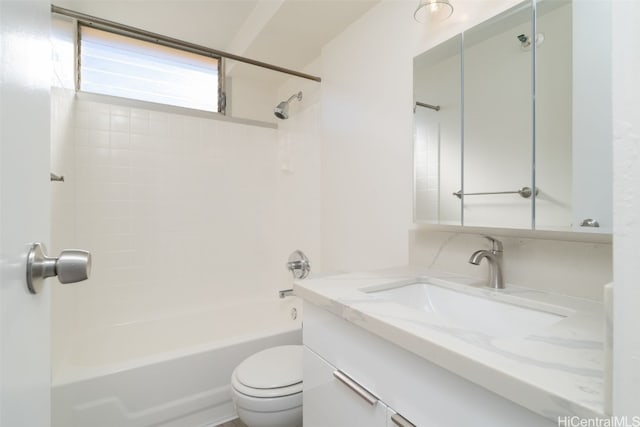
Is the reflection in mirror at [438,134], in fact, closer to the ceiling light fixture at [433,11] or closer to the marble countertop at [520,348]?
the ceiling light fixture at [433,11]

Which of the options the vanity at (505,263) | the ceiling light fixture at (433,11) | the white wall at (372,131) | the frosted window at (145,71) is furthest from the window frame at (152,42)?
the vanity at (505,263)

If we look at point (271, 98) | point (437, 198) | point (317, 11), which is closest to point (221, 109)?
point (271, 98)

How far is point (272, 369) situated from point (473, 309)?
87 cm

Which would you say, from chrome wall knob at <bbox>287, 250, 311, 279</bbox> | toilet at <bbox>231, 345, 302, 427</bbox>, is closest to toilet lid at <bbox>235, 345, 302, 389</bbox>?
toilet at <bbox>231, 345, 302, 427</bbox>

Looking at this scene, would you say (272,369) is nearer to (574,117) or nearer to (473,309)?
(473,309)

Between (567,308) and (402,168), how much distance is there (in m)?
0.82

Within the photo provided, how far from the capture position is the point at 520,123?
96cm

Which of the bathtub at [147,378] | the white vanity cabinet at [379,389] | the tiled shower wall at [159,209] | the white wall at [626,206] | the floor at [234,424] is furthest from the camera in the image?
the tiled shower wall at [159,209]

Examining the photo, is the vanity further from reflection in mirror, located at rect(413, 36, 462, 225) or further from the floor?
the floor

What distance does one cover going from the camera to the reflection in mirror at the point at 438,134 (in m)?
1.14

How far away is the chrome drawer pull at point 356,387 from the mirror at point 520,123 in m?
0.68

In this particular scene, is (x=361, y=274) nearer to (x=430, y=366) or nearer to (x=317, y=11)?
(x=430, y=366)

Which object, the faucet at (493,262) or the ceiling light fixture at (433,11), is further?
the ceiling light fixture at (433,11)

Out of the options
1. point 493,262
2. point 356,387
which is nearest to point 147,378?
point 356,387
